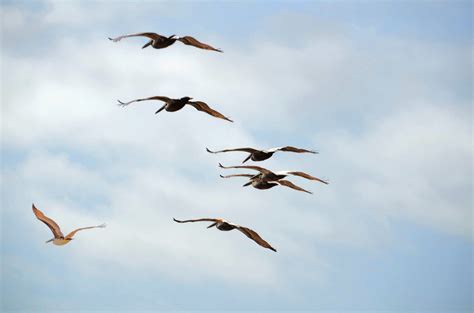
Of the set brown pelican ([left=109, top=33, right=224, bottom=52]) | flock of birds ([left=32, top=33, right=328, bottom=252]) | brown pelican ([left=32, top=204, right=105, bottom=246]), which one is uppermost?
brown pelican ([left=109, top=33, right=224, bottom=52])

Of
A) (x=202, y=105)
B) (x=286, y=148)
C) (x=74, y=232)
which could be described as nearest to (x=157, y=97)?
(x=202, y=105)

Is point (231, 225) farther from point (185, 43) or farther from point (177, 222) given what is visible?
point (185, 43)

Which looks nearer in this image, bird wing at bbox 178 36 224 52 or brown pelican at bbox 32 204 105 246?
bird wing at bbox 178 36 224 52

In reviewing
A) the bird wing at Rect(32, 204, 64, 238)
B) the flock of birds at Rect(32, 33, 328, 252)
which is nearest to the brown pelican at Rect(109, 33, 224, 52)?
the flock of birds at Rect(32, 33, 328, 252)

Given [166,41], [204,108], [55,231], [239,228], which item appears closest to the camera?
[239,228]

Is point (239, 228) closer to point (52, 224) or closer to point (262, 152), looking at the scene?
point (262, 152)

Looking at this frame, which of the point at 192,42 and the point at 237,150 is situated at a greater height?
the point at 192,42

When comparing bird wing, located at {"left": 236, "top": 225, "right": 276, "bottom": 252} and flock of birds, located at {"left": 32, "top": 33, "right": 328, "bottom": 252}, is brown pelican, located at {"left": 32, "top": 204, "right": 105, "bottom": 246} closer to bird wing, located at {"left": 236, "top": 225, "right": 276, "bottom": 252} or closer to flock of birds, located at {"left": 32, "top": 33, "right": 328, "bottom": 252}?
flock of birds, located at {"left": 32, "top": 33, "right": 328, "bottom": 252}

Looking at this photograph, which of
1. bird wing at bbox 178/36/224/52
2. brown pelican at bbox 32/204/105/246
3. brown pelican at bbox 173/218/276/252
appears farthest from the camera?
brown pelican at bbox 32/204/105/246

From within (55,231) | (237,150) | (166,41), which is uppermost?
(166,41)

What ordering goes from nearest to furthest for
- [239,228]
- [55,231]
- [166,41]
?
[239,228] < [166,41] < [55,231]

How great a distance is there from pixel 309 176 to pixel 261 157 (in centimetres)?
258

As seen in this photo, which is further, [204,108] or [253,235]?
[204,108]

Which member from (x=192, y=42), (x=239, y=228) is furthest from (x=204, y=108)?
(x=239, y=228)
